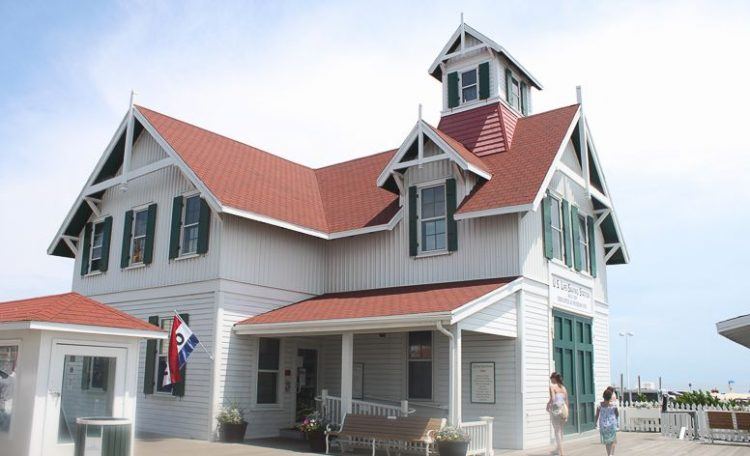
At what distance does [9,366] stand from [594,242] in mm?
15811

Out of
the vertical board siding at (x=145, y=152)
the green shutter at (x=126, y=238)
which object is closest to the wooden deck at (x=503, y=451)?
the green shutter at (x=126, y=238)

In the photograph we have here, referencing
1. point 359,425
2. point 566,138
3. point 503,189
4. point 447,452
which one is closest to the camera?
point 447,452

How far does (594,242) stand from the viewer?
2083 centimetres

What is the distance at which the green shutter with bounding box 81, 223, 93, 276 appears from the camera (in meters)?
21.3

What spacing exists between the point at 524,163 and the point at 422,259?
11.3ft

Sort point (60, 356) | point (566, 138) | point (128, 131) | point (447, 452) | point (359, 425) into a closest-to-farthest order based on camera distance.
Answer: point (60, 356), point (447, 452), point (359, 425), point (566, 138), point (128, 131)

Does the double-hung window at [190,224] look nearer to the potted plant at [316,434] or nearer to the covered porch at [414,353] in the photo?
the covered porch at [414,353]

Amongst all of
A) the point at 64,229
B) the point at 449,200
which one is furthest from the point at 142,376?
the point at 449,200

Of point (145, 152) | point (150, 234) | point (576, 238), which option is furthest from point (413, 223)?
point (145, 152)

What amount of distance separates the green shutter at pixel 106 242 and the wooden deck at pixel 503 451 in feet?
21.4

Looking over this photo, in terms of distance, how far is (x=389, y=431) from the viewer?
1345 cm

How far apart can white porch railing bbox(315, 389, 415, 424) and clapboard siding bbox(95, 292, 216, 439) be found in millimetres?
2785

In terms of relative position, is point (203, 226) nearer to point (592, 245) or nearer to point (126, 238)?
point (126, 238)

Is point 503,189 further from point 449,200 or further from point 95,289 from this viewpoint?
point 95,289
